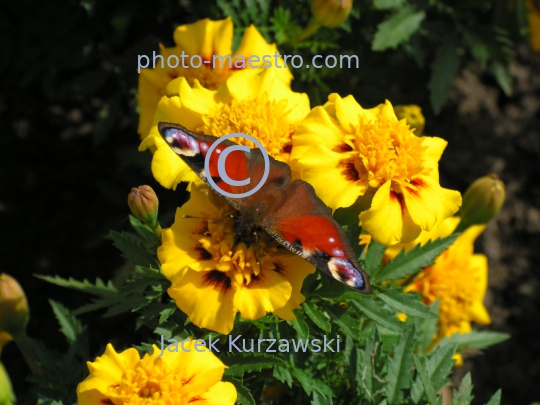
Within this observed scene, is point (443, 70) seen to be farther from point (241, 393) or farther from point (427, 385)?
point (241, 393)

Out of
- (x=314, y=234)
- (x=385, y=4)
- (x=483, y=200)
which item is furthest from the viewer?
(x=385, y=4)

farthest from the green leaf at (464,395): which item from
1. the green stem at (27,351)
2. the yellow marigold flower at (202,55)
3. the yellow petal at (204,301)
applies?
the green stem at (27,351)

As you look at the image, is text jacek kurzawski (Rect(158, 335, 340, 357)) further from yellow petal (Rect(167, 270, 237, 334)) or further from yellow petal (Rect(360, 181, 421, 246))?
yellow petal (Rect(360, 181, 421, 246))

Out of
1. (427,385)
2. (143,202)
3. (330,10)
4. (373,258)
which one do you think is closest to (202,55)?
(330,10)

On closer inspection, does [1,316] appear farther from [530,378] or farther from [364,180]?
[530,378]

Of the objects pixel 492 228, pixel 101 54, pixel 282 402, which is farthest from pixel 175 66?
pixel 492 228

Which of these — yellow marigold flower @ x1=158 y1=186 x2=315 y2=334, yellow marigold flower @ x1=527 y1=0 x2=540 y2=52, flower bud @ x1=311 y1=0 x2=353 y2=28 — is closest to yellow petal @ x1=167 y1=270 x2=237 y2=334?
yellow marigold flower @ x1=158 y1=186 x2=315 y2=334

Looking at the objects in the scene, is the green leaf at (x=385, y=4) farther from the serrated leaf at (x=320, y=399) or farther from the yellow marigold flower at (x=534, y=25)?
the serrated leaf at (x=320, y=399)
